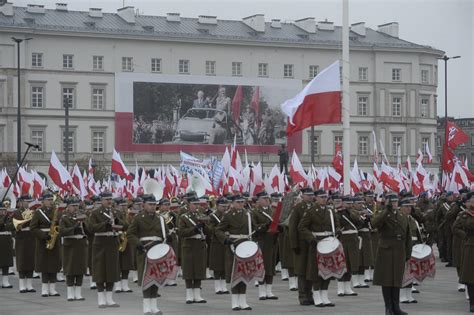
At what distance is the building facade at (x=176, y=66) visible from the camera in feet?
262

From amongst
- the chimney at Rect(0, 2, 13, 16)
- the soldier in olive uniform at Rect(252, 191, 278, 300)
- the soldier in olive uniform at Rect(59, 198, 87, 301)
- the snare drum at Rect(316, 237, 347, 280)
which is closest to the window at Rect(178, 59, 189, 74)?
the chimney at Rect(0, 2, 13, 16)

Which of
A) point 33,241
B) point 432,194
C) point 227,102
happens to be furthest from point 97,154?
point 33,241

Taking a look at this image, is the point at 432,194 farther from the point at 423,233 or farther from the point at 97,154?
the point at 97,154

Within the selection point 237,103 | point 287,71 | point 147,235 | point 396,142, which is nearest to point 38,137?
point 237,103

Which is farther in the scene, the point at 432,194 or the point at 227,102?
the point at 227,102

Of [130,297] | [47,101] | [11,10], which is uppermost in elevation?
[11,10]

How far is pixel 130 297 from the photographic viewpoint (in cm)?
2047

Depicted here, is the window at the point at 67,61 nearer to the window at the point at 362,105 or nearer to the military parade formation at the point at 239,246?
the window at the point at 362,105

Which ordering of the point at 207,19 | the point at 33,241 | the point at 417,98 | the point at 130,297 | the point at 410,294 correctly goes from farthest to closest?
the point at 417,98
the point at 207,19
the point at 33,241
the point at 130,297
the point at 410,294

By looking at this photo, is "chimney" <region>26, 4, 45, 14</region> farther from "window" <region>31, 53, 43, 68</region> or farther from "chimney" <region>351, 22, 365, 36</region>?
"chimney" <region>351, 22, 365, 36</region>

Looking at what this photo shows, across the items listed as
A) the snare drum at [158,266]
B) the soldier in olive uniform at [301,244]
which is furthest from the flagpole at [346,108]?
the snare drum at [158,266]

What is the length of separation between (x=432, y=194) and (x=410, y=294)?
1692 centimetres

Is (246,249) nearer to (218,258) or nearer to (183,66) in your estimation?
(218,258)

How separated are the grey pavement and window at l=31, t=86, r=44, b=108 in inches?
2332
